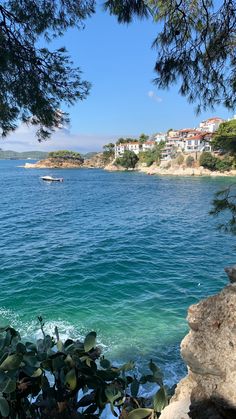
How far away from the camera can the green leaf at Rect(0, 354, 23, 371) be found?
241 cm

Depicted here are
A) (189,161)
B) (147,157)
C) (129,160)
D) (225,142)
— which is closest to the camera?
(225,142)

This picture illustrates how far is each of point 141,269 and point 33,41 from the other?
10996 mm

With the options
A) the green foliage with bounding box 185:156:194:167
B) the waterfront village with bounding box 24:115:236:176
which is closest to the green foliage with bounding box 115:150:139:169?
the waterfront village with bounding box 24:115:236:176

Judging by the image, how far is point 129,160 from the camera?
104 m

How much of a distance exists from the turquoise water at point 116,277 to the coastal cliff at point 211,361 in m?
5.07

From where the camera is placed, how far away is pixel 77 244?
1800 centimetres

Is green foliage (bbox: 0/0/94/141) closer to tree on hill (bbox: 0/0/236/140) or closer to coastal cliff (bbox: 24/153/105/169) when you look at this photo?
tree on hill (bbox: 0/0/236/140)

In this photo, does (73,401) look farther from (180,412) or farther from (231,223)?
(231,223)

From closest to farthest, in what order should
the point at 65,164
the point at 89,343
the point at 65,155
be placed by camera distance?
the point at 89,343 < the point at 65,164 < the point at 65,155

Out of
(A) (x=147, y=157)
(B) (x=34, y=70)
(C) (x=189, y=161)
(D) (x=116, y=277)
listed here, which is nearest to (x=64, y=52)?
(B) (x=34, y=70)

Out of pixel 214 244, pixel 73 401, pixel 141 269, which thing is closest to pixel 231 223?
pixel 73 401

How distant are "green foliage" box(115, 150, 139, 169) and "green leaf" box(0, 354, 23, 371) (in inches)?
4061

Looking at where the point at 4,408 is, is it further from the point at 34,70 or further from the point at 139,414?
the point at 34,70

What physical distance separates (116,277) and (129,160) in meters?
93.4
